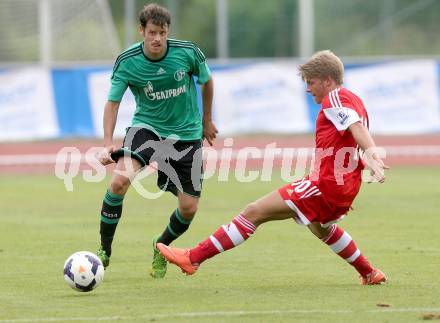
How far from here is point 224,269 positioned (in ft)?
29.6

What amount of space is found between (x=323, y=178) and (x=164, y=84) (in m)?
1.86

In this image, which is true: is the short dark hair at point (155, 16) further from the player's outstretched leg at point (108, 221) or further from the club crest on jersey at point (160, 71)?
the player's outstretched leg at point (108, 221)

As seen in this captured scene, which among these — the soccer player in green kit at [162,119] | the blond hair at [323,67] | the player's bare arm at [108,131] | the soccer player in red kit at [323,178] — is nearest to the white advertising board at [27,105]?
the soccer player in green kit at [162,119]

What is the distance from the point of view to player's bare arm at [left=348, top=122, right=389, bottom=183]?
725 cm

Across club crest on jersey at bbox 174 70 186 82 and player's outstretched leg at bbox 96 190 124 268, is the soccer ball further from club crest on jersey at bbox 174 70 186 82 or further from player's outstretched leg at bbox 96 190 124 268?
club crest on jersey at bbox 174 70 186 82

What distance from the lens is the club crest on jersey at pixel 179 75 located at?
29.2 ft

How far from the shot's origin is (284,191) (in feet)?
25.6

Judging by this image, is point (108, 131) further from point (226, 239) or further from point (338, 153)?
point (338, 153)

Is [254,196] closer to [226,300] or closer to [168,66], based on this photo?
[168,66]

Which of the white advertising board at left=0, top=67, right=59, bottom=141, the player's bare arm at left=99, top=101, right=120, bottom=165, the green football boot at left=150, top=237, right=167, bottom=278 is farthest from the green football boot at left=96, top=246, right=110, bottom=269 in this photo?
the white advertising board at left=0, top=67, right=59, bottom=141

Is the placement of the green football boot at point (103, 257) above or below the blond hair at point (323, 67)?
below

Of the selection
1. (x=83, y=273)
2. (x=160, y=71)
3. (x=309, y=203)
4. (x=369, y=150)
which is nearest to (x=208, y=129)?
(x=160, y=71)

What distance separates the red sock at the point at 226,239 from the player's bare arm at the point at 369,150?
3.44 ft

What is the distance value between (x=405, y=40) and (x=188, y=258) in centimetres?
1805
